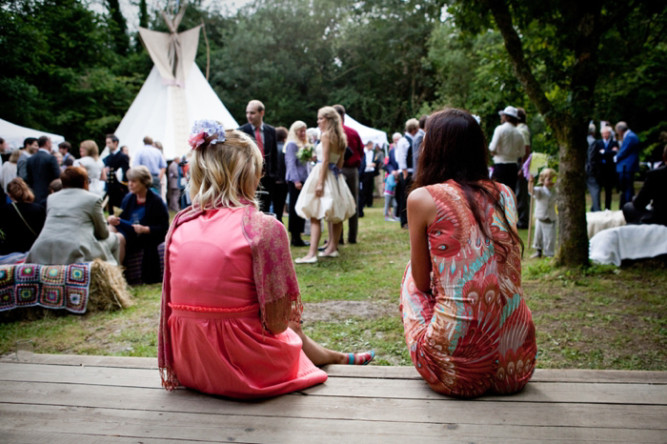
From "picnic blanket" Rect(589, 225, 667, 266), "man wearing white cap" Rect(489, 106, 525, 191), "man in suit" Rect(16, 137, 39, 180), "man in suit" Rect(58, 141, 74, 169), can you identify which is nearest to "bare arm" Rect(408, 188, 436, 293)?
"picnic blanket" Rect(589, 225, 667, 266)

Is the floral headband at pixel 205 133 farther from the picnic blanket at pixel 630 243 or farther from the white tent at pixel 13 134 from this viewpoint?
the white tent at pixel 13 134

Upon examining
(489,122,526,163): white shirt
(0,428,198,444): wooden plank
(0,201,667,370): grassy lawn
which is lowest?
(0,201,667,370): grassy lawn

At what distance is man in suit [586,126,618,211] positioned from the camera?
35.6 feet

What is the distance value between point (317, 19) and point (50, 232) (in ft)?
102

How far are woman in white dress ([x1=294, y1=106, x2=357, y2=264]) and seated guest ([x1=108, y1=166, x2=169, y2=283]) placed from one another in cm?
171

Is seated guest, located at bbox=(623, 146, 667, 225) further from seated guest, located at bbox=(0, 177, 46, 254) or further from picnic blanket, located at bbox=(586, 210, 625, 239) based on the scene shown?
seated guest, located at bbox=(0, 177, 46, 254)

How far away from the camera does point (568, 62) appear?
600 centimetres

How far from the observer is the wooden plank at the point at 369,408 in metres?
1.99

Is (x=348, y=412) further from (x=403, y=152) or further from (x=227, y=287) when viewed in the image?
(x=403, y=152)

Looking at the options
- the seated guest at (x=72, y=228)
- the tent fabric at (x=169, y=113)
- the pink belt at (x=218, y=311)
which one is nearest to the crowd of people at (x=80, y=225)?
the seated guest at (x=72, y=228)

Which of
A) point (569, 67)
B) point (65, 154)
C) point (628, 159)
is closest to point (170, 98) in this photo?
point (65, 154)

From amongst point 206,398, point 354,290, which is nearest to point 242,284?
point 206,398

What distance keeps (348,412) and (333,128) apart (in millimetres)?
5002

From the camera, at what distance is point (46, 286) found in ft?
16.0
